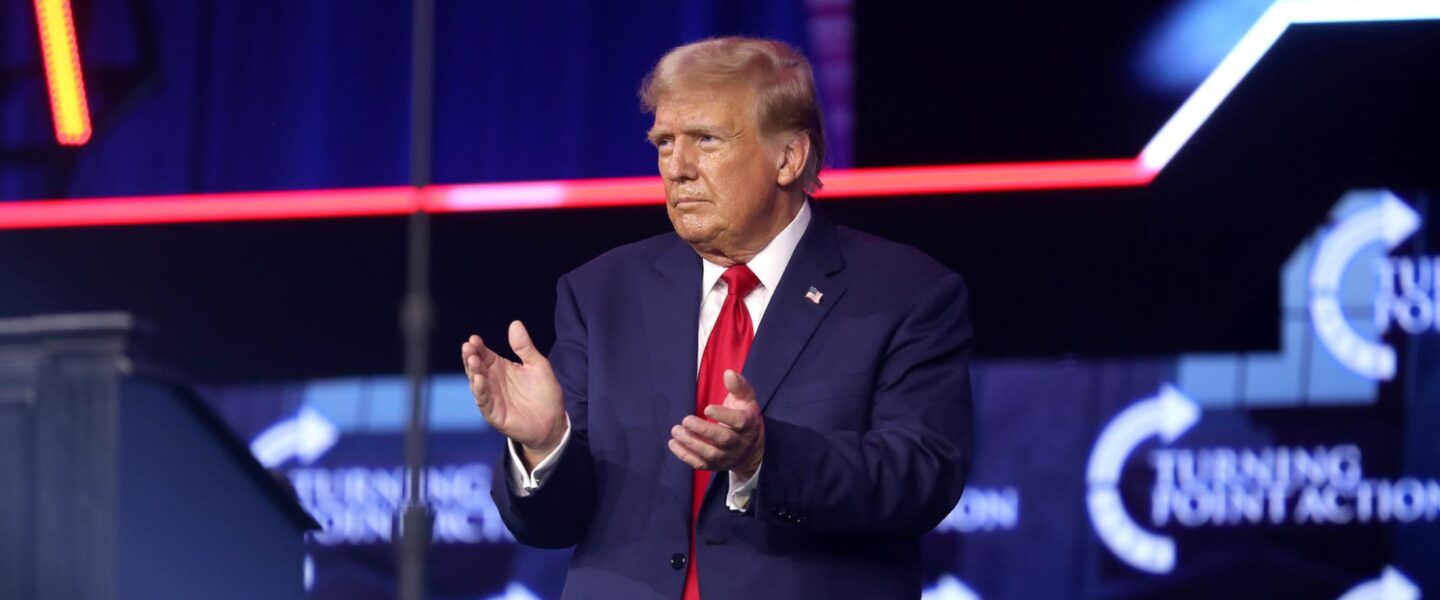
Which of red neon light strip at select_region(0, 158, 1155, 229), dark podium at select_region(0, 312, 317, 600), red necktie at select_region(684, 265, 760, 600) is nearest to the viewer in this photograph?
dark podium at select_region(0, 312, 317, 600)

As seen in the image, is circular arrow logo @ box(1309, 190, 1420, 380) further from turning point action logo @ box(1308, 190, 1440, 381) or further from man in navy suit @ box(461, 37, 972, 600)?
man in navy suit @ box(461, 37, 972, 600)

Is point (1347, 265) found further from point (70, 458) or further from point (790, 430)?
point (70, 458)

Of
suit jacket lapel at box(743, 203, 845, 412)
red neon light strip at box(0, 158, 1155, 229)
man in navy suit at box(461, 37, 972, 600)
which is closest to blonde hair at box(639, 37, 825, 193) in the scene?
man in navy suit at box(461, 37, 972, 600)

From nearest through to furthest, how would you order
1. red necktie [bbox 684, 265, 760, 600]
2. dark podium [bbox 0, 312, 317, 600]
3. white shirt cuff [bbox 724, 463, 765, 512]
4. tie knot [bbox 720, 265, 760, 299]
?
dark podium [bbox 0, 312, 317, 600], white shirt cuff [bbox 724, 463, 765, 512], red necktie [bbox 684, 265, 760, 600], tie knot [bbox 720, 265, 760, 299]

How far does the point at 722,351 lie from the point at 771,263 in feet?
0.43

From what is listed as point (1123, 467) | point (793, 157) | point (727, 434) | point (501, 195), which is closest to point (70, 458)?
point (727, 434)

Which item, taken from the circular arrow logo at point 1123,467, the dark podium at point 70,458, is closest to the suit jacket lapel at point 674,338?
the dark podium at point 70,458

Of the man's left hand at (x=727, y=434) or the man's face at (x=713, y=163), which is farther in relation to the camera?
the man's face at (x=713, y=163)

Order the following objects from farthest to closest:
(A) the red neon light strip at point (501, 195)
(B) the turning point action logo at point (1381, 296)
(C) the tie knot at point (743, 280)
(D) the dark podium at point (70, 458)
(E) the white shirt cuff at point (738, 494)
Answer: (A) the red neon light strip at point (501, 195), (B) the turning point action logo at point (1381, 296), (C) the tie knot at point (743, 280), (E) the white shirt cuff at point (738, 494), (D) the dark podium at point (70, 458)

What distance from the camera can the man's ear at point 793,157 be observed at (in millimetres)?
2084

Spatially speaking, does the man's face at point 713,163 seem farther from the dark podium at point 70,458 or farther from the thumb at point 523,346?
the dark podium at point 70,458

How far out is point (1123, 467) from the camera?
13.4ft

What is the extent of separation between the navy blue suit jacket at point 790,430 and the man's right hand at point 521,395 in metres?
0.04

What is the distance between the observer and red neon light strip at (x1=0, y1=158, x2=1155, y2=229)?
4.15m
